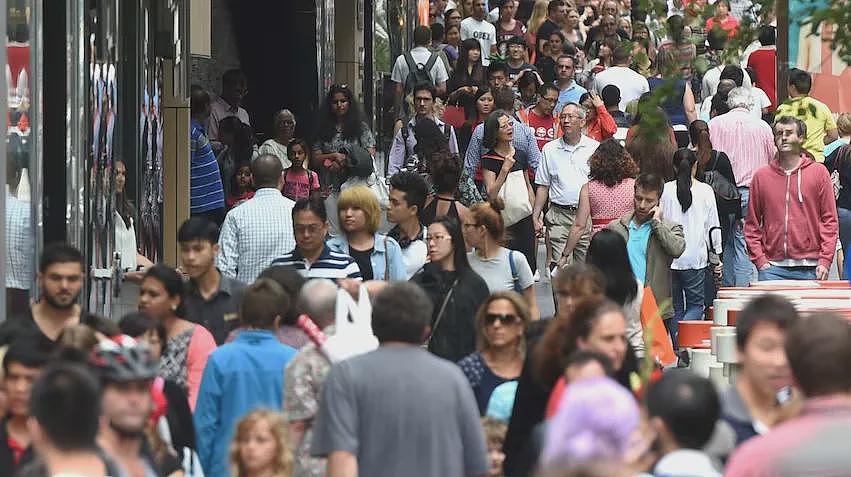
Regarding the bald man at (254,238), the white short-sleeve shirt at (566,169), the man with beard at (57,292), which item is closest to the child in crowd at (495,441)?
the man with beard at (57,292)

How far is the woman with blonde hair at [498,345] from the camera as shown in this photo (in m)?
9.47

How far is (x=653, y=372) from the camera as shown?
8445mm

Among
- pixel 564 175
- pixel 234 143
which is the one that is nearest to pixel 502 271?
pixel 564 175

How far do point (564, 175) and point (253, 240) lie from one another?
5.16 m

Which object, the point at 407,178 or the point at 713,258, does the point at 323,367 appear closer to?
the point at 407,178

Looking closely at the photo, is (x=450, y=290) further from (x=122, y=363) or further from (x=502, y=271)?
(x=122, y=363)

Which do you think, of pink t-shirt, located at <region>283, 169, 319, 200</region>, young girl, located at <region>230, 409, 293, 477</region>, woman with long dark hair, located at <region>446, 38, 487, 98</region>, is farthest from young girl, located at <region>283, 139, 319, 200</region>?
young girl, located at <region>230, 409, 293, 477</region>

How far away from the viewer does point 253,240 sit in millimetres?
12633

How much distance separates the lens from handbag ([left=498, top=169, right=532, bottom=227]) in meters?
17.0

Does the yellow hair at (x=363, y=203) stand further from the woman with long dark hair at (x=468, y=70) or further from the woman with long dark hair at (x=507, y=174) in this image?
the woman with long dark hair at (x=468, y=70)

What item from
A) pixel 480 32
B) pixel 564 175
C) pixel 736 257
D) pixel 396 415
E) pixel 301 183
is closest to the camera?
pixel 396 415

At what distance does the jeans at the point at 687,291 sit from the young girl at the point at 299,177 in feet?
12.0

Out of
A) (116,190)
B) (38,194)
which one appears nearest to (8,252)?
(38,194)

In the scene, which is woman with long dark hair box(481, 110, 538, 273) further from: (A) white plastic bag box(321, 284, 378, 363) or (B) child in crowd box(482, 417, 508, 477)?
(B) child in crowd box(482, 417, 508, 477)
